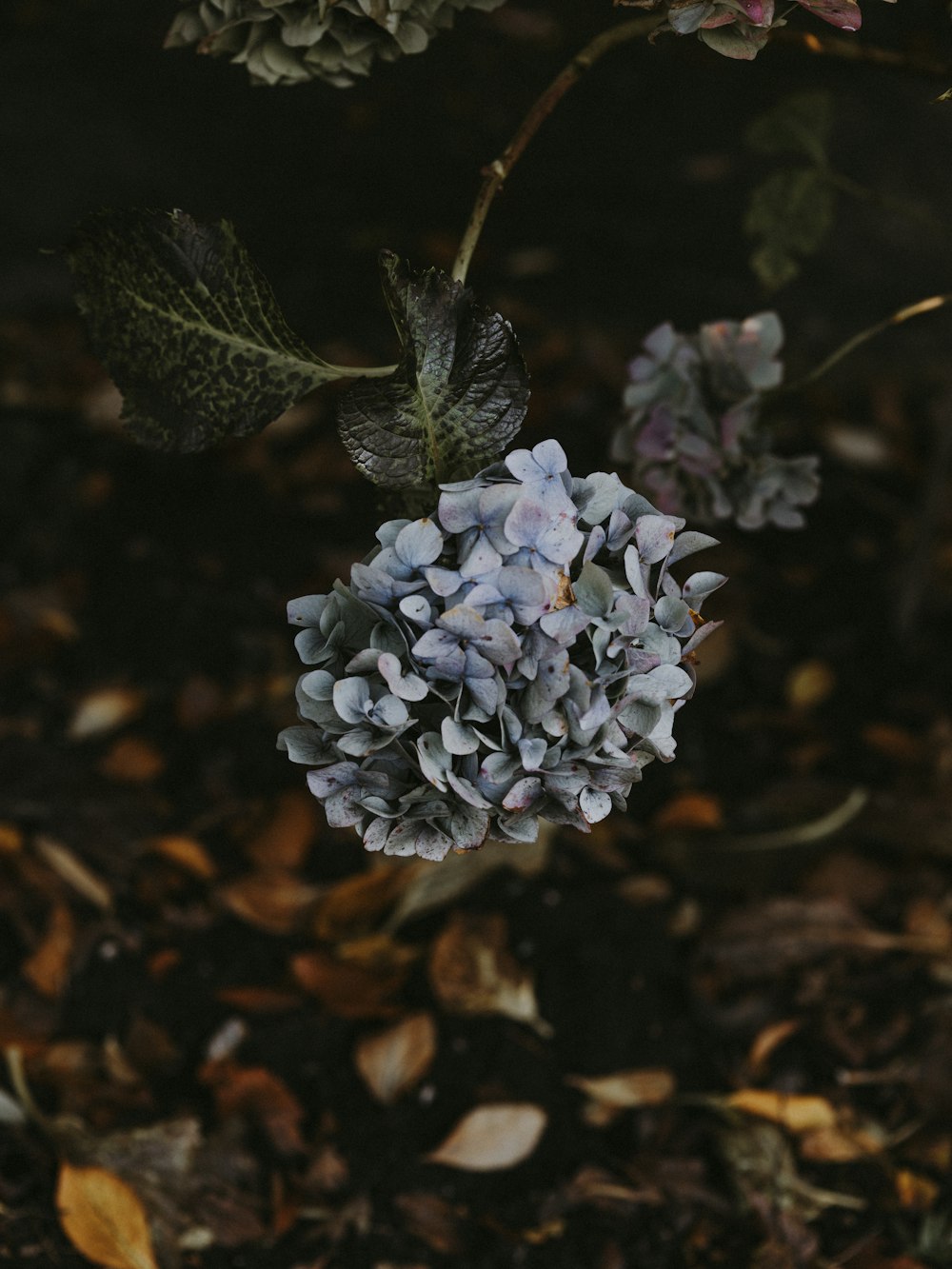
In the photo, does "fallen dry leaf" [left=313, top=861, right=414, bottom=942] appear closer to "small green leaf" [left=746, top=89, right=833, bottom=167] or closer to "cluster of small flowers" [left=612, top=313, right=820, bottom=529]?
"cluster of small flowers" [left=612, top=313, right=820, bottom=529]

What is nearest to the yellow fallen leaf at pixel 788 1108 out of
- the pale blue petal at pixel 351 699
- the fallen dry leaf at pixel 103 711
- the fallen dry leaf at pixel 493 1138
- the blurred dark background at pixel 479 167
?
the fallen dry leaf at pixel 493 1138

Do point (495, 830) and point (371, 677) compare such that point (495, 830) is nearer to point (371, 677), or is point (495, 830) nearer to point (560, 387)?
point (371, 677)

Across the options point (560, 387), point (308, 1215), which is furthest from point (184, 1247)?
point (560, 387)

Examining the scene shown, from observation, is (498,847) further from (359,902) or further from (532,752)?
(532,752)

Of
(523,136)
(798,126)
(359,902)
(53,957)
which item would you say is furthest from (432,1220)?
(798,126)

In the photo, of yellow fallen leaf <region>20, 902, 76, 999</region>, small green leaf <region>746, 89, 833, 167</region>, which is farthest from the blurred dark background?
yellow fallen leaf <region>20, 902, 76, 999</region>

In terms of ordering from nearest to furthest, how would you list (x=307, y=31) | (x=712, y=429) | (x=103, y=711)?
(x=307, y=31) → (x=712, y=429) → (x=103, y=711)

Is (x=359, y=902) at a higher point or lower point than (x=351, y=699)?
lower
